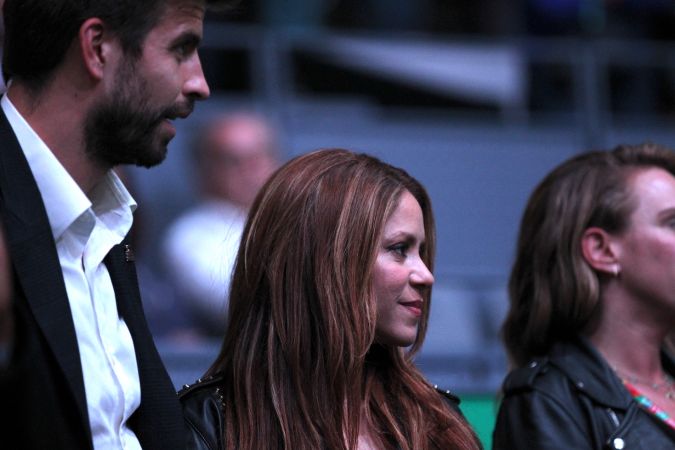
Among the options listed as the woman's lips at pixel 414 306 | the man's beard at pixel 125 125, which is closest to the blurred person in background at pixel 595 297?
the woman's lips at pixel 414 306

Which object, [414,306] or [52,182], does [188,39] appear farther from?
[414,306]

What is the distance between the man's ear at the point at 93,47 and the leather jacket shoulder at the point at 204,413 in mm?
801

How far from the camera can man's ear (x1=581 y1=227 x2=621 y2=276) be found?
12.1 feet

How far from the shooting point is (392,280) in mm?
3078

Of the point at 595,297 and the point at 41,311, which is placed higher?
the point at 41,311

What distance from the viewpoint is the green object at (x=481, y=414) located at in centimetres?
433

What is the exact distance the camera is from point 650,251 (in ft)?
12.0

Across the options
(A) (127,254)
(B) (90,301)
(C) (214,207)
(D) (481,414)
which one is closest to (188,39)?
(A) (127,254)

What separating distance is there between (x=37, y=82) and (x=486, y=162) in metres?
4.61

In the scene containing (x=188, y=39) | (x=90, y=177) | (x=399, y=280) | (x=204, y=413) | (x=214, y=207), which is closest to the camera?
(x=90, y=177)

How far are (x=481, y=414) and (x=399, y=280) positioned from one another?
1.47 meters

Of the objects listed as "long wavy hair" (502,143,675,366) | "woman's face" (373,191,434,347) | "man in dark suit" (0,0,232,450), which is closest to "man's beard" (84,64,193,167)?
"man in dark suit" (0,0,232,450)

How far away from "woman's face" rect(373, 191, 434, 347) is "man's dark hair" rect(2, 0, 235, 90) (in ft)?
2.66

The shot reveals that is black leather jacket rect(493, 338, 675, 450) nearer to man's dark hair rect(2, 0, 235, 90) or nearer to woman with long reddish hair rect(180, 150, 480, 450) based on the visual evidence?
woman with long reddish hair rect(180, 150, 480, 450)
